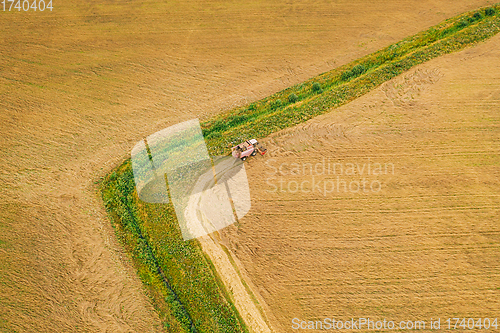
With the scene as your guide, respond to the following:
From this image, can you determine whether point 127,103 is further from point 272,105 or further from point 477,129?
point 477,129

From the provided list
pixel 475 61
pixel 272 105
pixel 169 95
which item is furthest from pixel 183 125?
pixel 475 61

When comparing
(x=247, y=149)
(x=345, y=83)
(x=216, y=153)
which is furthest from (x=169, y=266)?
(x=345, y=83)

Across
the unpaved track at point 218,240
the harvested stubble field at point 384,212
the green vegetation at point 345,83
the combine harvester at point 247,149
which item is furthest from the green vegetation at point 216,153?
the harvested stubble field at point 384,212

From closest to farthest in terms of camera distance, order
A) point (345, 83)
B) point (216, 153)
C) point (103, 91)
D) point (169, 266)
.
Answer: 1. point (169, 266)
2. point (216, 153)
3. point (103, 91)
4. point (345, 83)

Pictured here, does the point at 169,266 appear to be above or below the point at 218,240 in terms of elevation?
below

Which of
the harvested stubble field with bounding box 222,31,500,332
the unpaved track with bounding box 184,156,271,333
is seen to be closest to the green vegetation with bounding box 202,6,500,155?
the harvested stubble field with bounding box 222,31,500,332

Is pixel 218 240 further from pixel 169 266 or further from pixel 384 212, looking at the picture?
pixel 384 212

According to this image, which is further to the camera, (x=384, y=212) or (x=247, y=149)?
(x=247, y=149)
